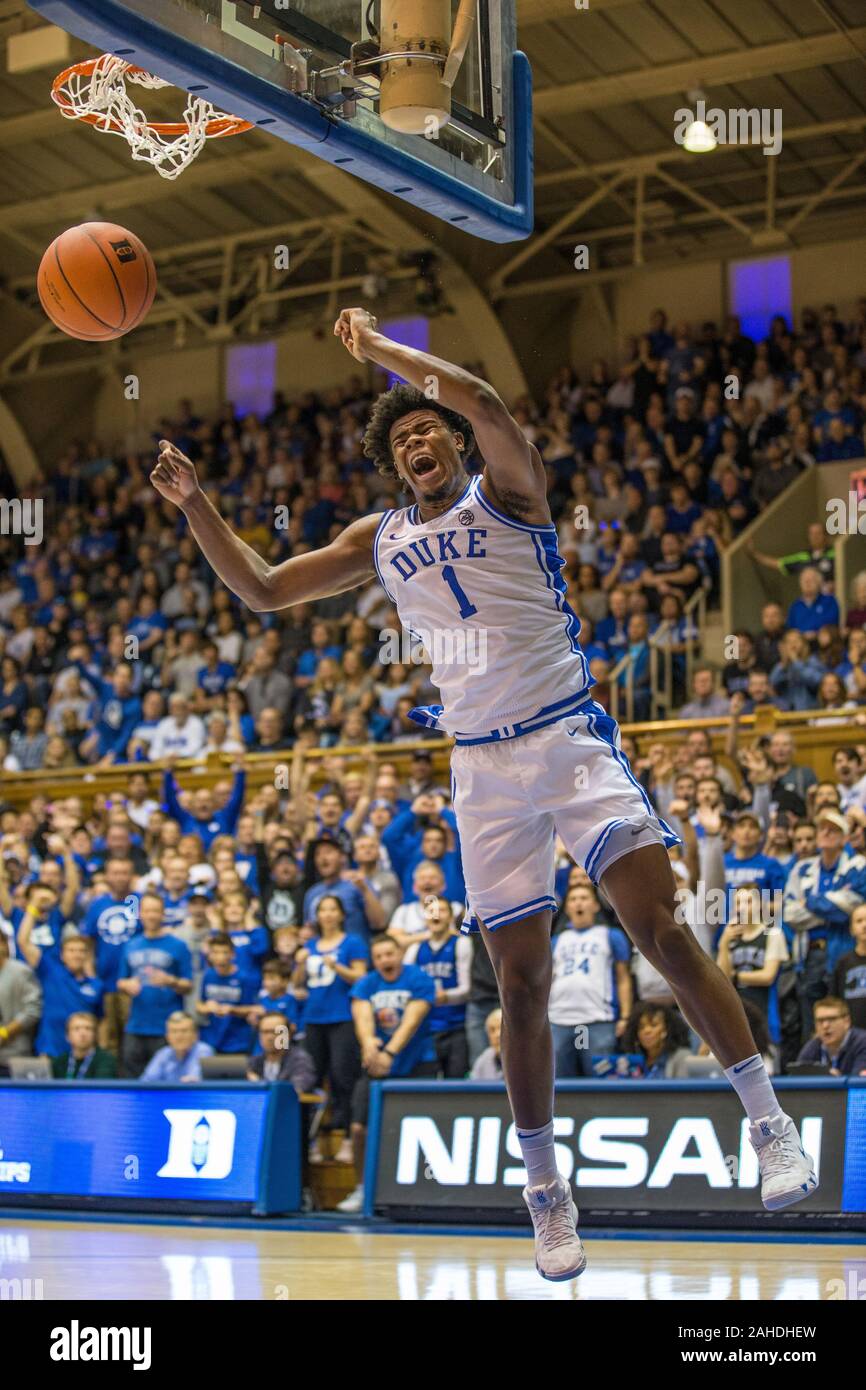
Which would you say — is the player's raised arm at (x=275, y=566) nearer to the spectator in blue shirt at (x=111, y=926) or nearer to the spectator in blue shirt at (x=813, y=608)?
the spectator in blue shirt at (x=111, y=926)

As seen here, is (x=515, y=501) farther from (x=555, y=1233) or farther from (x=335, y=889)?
(x=335, y=889)

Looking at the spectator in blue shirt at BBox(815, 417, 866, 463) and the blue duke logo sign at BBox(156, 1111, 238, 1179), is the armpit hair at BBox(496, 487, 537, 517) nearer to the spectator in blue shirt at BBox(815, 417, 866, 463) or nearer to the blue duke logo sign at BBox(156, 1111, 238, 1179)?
the blue duke logo sign at BBox(156, 1111, 238, 1179)

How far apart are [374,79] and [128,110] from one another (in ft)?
4.38

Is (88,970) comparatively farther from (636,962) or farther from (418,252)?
(418,252)

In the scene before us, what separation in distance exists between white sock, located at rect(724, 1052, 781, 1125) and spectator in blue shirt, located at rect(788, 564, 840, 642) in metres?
8.97

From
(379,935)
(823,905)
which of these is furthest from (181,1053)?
(823,905)

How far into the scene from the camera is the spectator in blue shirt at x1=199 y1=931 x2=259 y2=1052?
12.0 meters

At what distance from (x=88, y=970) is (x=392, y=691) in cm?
382

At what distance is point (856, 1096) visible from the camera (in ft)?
29.4

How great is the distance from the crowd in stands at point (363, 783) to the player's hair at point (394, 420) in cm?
24

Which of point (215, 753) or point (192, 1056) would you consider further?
point (215, 753)

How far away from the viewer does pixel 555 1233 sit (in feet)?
17.6

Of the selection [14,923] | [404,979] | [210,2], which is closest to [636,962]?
[404,979]

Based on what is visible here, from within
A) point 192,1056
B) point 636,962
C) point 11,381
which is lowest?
point 192,1056
